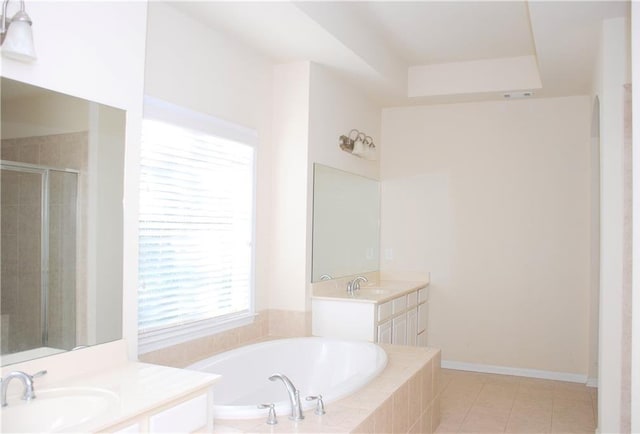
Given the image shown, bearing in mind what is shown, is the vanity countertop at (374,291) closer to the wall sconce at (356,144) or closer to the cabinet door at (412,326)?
the cabinet door at (412,326)

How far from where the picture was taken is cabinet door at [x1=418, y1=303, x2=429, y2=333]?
5.07 m

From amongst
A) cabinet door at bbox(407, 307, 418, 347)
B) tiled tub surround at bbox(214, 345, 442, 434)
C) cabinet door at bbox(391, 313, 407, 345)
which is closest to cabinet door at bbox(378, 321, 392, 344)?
cabinet door at bbox(391, 313, 407, 345)

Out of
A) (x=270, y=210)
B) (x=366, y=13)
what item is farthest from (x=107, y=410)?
(x=366, y=13)

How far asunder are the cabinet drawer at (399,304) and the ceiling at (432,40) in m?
1.83

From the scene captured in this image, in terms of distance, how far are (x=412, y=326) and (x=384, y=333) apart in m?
0.81

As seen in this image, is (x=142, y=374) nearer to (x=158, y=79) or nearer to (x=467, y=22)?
(x=158, y=79)

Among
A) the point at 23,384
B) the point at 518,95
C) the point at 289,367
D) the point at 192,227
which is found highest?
the point at 518,95

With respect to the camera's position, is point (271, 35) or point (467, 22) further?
point (467, 22)

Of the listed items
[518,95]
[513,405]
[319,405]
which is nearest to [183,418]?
[319,405]

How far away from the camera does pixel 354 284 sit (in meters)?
4.61

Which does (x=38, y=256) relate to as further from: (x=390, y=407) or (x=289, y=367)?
(x=289, y=367)

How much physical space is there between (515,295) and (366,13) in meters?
2.94

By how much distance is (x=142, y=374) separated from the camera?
6.97 feet

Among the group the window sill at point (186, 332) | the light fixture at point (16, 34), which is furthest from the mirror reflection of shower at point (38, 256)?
the window sill at point (186, 332)
